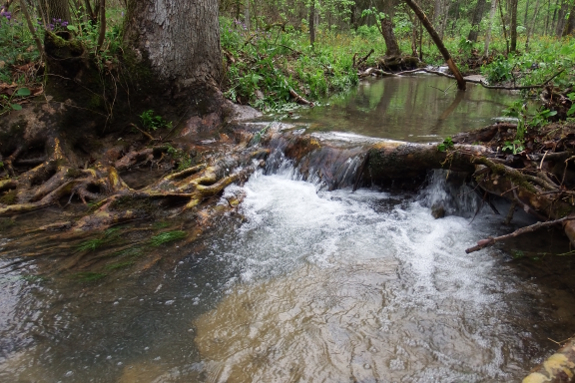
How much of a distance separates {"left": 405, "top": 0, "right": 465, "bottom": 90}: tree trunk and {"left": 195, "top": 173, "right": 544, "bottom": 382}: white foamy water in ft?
15.8

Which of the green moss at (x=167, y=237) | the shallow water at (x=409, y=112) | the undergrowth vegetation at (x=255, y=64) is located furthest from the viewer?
the shallow water at (x=409, y=112)

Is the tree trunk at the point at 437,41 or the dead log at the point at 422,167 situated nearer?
the dead log at the point at 422,167

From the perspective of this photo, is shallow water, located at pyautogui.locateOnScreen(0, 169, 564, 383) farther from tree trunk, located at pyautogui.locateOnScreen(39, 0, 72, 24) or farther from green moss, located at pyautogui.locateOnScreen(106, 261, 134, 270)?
tree trunk, located at pyautogui.locateOnScreen(39, 0, 72, 24)

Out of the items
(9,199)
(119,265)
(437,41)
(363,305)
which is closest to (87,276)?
(119,265)

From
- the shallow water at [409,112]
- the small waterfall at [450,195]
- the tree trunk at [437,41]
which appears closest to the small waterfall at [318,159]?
the shallow water at [409,112]

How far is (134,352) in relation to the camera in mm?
2619

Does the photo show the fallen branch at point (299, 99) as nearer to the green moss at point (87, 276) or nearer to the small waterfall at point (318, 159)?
the small waterfall at point (318, 159)

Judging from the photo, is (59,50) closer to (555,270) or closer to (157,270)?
(157,270)

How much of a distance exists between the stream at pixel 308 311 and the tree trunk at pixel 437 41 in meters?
4.98

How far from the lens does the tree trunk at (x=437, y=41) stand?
7.48 m


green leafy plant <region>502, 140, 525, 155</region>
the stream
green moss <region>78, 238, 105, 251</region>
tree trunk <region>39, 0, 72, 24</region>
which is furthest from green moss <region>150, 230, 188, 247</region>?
tree trunk <region>39, 0, 72, 24</region>

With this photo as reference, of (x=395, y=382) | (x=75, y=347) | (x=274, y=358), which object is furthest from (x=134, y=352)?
(x=395, y=382)

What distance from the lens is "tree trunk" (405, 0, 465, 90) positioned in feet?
24.5

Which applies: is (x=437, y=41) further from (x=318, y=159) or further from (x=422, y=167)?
(x=422, y=167)
